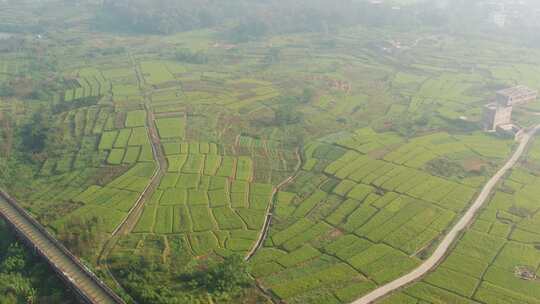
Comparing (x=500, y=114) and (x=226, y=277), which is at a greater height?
(x=500, y=114)

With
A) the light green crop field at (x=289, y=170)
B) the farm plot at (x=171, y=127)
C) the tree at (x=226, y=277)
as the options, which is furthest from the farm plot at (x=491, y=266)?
the farm plot at (x=171, y=127)

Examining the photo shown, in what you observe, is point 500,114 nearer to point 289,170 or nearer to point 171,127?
point 289,170

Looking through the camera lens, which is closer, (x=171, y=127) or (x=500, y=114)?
(x=500, y=114)

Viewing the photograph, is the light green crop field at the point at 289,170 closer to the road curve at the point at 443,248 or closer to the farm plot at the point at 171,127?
the farm plot at the point at 171,127

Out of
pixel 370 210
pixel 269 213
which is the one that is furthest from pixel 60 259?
pixel 370 210

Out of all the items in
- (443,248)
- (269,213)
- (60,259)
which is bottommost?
(443,248)

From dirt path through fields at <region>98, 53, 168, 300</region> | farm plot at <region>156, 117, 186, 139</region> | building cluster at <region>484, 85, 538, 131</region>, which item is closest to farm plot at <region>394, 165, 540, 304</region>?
building cluster at <region>484, 85, 538, 131</region>
